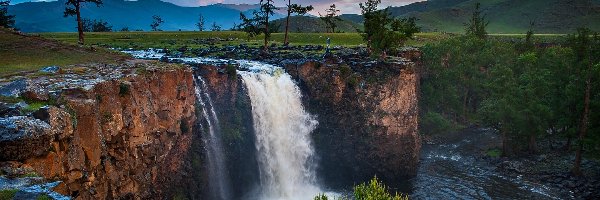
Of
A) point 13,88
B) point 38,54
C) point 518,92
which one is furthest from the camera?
point 518,92

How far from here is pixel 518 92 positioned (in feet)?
166

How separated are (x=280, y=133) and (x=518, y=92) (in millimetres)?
29536

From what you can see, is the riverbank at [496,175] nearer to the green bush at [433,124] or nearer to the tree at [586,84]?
the tree at [586,84]

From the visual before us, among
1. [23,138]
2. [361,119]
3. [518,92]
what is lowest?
[361,119]

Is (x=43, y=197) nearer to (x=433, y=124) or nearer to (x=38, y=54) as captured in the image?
(x=38, y=54)

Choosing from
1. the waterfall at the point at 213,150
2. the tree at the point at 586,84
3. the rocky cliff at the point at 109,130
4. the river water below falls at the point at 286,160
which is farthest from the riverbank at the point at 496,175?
the rocky cliff at the point at 109,130

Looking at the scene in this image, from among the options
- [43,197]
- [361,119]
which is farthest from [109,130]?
[361,119]

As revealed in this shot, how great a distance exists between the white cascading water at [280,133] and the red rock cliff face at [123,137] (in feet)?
25.5

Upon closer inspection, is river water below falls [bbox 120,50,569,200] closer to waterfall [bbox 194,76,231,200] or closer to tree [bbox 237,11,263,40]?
waterfall [bbox 194,76,231,200]

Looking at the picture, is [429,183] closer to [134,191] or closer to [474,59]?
[134,191]

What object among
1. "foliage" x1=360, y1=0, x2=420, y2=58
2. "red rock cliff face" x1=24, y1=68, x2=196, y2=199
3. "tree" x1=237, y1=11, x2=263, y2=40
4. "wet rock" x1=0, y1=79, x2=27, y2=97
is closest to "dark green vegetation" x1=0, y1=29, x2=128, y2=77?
"wet rock" x1=0, y1=79, x2=27, y2=97

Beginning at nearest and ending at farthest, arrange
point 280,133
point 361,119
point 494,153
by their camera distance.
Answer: point 280,133 < point 361,119 < point 494,153

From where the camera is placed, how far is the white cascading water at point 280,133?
41281 millimetres

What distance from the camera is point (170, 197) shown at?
32031mm
